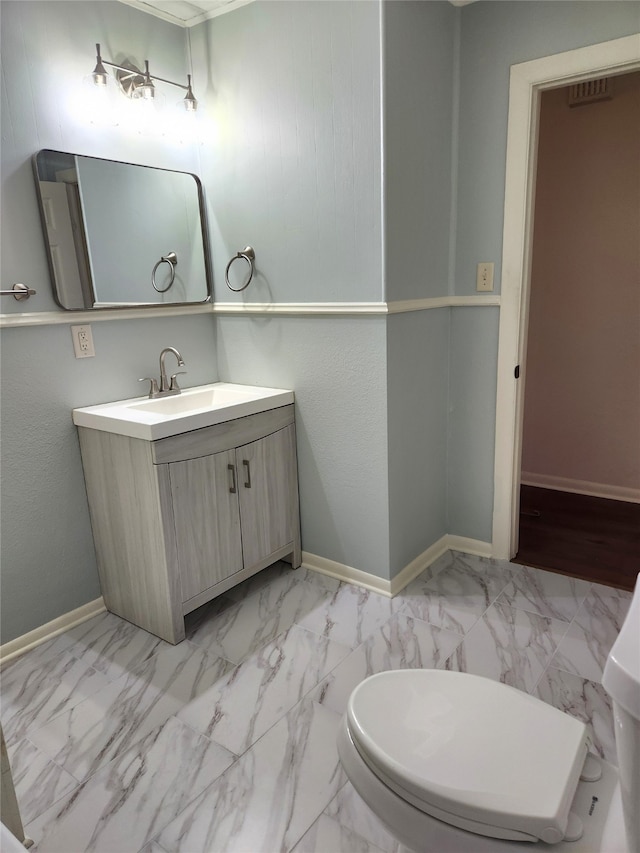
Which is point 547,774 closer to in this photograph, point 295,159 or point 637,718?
point 637,718

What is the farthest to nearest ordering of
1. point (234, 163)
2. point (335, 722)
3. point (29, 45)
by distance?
point (234, 163), point (29, 45), point (335, 722)

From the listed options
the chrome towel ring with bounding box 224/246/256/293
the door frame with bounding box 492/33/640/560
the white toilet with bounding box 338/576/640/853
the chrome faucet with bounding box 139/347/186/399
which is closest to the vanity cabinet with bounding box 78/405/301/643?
the chrome faucet with bounding box 139/347/186/399

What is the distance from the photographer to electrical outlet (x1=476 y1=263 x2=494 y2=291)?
7.88 ft

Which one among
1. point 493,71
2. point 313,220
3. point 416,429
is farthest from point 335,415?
point 493,71

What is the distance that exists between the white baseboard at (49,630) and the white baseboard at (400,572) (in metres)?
0.90

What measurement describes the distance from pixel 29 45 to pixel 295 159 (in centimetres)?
95

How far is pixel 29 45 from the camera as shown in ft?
6.29

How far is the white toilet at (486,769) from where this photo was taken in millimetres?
906

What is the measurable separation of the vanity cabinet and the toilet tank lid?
149 centimetres

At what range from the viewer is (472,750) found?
1029 millimetres

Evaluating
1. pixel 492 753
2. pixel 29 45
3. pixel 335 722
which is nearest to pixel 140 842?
pixel 335 722

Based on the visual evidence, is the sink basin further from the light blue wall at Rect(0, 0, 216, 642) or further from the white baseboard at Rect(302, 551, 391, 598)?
the white baseboard at Rect(302, 551, 391, 598)

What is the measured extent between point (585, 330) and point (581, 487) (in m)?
0.91

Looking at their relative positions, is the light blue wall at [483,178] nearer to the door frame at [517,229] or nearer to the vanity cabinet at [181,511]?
the door frame at [517,229]
